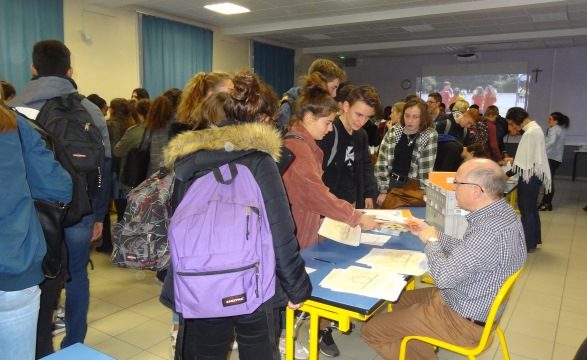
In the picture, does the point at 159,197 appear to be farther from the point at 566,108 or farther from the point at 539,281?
the point at 566,108

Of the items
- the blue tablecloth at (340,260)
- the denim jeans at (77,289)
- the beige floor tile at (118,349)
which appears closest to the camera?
the blue tablecloth at (340,260)

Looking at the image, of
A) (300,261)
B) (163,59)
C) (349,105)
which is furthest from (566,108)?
(300,261)

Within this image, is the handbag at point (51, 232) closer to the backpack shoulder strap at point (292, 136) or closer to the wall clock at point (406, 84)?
the backpack shoulder strap at point (292, 136)

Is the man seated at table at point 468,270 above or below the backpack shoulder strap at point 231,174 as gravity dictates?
below

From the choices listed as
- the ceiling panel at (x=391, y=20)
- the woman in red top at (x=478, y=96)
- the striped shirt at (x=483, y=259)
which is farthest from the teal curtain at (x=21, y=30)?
the woman in red top at (x=478, y=96)

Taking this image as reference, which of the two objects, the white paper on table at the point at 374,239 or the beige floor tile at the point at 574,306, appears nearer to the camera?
the white paper on table at the point at 374,239

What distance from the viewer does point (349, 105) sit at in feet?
8.59

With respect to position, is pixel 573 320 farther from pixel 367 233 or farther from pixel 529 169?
pixel 529 169

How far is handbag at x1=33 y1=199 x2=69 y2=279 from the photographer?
138 centimetres

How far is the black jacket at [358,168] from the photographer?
8.45 ft

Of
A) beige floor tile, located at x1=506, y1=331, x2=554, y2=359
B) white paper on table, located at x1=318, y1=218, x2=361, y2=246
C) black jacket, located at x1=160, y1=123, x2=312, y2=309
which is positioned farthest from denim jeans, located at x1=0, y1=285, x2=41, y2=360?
beige floor tile, located at x1=506, y1=331, x2=554, y2=359

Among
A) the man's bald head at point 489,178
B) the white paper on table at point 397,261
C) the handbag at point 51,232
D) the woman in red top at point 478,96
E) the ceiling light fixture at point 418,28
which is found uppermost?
the ceiling light fixture at point 418,28

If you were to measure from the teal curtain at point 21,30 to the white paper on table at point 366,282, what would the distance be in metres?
5.33

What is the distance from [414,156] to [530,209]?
2.06 meters
